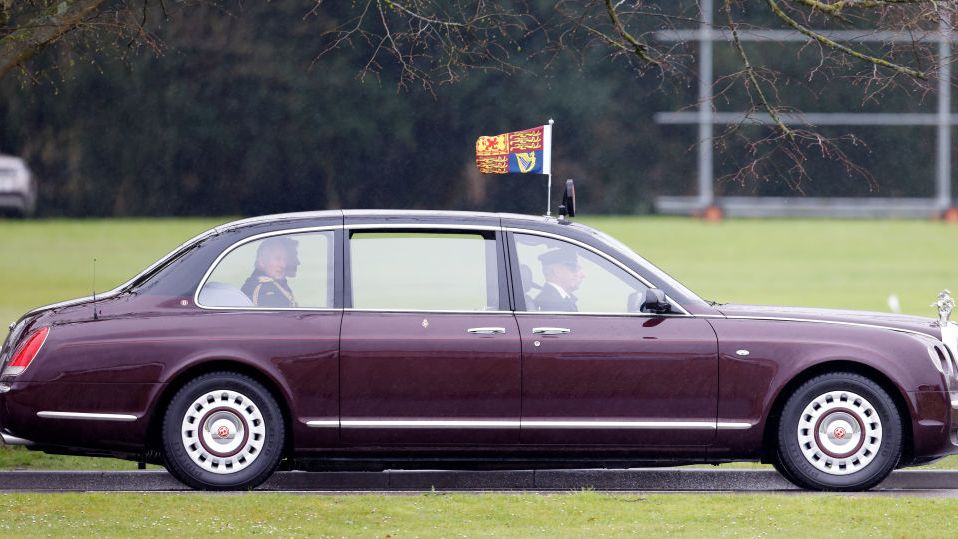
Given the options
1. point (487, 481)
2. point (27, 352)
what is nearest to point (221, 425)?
point (27, 352)

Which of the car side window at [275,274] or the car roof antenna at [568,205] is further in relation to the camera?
the car roof antenna at [568,205]

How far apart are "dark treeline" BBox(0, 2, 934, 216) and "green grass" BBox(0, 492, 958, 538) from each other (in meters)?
29.9

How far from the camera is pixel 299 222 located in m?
8.71

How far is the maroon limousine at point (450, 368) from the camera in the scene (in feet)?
27.6

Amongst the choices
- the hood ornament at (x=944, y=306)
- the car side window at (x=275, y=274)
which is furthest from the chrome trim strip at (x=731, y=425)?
the car side window at (x=275, y=274)

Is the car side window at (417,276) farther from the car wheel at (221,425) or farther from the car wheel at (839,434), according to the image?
the car wheel at (839,434)

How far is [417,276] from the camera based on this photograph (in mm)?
8961

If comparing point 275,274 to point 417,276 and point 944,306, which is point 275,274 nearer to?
point 417,276

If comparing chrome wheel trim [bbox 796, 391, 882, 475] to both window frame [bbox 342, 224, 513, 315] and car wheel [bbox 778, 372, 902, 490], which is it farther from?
window frame [bbox 342, 224, 513, 315]

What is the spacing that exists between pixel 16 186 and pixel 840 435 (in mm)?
33066

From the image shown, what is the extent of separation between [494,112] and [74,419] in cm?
3010

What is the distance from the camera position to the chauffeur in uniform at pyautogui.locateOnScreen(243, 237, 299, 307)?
8.62m

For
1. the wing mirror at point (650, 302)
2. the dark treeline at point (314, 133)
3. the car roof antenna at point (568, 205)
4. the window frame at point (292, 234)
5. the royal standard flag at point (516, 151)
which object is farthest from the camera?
the dark treeline at point (314, 133)

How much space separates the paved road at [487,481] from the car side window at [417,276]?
107 cm
